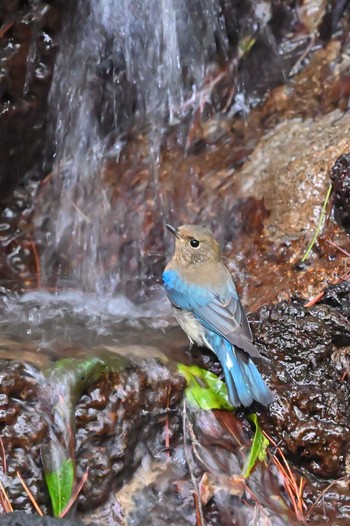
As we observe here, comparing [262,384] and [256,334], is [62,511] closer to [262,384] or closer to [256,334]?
[262,384]

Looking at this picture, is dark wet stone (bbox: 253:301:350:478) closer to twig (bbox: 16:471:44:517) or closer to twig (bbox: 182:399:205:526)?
twig (bbox: 182:399:205:526)

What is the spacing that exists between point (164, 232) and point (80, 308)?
3.35ft

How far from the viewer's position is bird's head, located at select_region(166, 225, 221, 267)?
580cm

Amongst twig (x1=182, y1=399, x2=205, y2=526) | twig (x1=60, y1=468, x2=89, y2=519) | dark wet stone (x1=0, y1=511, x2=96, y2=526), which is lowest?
Answer: twig (x1=182, y1=399, x2=205, y2=526)

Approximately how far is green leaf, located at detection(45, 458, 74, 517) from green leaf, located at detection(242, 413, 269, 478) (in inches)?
38.8

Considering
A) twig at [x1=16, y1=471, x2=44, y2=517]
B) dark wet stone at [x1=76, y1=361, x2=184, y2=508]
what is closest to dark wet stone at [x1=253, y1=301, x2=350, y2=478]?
dark wet stone at [x1=76, y1=361, x2=184, y2=508]

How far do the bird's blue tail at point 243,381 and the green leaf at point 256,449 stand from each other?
0.16 meters

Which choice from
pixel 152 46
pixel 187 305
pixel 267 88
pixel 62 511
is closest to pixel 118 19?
pixel 152 46

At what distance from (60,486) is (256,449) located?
118 cm

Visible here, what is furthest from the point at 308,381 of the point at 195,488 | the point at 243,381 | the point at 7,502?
the point at 7,502

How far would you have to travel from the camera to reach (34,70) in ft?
19.8

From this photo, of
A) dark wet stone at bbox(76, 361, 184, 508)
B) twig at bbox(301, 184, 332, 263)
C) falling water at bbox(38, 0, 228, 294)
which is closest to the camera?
dark wet stone at bbox(76, 361, 184, 508)

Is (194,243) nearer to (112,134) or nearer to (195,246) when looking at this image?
(195,246)

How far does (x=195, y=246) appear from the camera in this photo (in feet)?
19.1
